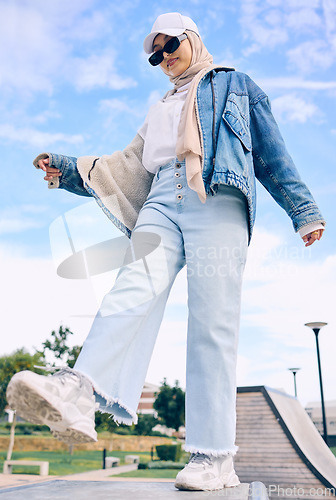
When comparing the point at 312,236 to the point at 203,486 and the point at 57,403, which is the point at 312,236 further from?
the point at 57,403

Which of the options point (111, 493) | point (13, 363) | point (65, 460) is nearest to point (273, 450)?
point (111, 493)

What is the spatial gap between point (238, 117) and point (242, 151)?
0.59 ft

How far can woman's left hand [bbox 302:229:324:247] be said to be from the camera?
230 centimetres

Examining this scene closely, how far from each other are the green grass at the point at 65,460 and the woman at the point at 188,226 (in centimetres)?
2100

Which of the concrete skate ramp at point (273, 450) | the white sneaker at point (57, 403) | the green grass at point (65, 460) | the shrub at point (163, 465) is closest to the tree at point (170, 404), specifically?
the green grass at point (65, 460)

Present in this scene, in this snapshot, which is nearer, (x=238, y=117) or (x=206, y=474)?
(x=206, y=474)

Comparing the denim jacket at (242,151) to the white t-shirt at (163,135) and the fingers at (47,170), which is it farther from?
the white t-shirt at (163,135)

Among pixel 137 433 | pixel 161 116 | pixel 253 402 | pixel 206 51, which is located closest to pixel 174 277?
pixel 161 116

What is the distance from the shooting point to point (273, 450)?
8.12 metres

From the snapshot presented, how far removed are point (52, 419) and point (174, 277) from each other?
87 cm

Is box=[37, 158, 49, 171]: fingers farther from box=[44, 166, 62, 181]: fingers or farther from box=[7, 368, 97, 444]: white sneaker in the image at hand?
box=[7, 368, 97, 444]: white sneaker

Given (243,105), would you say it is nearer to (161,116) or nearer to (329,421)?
(161,116)

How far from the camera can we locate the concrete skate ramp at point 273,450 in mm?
7805

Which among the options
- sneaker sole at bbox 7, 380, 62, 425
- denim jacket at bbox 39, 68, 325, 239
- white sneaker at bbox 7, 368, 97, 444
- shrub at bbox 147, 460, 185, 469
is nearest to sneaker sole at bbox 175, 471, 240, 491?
white sneaker at bbox 7, 368, 97, 444
